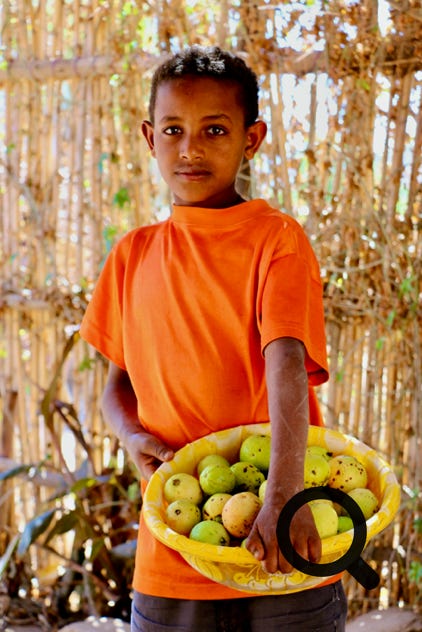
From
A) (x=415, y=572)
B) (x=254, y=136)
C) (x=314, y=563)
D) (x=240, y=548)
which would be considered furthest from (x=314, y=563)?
(x=415, y=572)

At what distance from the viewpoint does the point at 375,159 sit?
2.98m

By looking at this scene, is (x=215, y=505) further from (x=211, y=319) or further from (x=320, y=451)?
(x=211, y=319)

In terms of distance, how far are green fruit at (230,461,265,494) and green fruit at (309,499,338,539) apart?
14 centimetres

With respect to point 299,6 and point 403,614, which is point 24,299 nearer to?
point 299,6

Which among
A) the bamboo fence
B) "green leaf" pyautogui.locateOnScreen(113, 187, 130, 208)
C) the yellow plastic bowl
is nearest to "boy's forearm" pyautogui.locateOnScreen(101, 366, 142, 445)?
the yellow plastic bowl

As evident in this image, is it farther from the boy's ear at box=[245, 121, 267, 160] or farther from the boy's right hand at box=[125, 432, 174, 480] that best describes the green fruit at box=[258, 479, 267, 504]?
the boy's ear at box=[245, 121, 267, 160]

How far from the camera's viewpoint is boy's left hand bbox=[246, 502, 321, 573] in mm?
1302

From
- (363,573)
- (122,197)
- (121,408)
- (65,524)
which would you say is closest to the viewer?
(363,573)

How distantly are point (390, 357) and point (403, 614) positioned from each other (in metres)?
0.83

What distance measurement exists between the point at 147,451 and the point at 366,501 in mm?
420

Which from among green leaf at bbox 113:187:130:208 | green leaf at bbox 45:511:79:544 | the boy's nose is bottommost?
green leaf at bbox 45:511:79:544

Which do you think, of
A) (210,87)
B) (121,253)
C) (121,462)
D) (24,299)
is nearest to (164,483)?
(121,253)

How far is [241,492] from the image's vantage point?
1458mm

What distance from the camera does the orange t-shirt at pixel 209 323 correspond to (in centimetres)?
155
